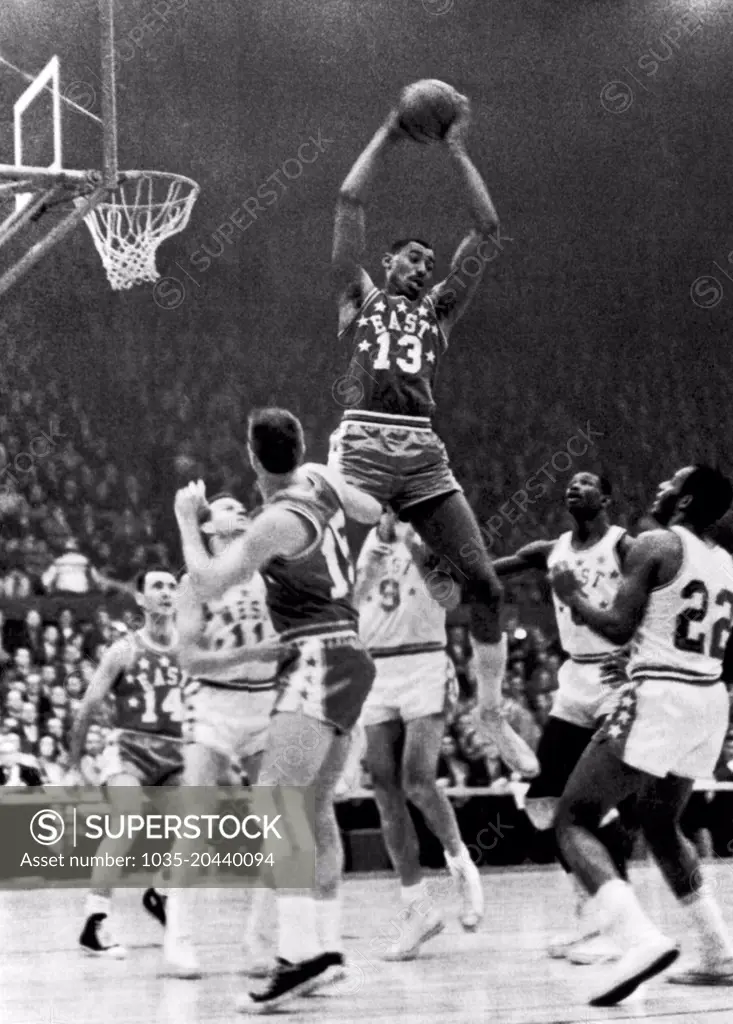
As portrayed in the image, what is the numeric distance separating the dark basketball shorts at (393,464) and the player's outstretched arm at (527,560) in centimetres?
96

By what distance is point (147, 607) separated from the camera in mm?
6418

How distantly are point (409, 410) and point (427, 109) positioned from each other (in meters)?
1.17

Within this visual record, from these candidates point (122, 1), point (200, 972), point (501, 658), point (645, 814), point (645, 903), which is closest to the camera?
point (645, 814)

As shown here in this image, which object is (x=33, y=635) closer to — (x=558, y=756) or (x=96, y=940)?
(x=96, y=940)

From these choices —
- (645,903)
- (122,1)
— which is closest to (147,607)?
(645,903)

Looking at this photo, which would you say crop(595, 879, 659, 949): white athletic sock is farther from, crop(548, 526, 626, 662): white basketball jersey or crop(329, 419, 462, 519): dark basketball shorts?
crop(548, 526, 626, 662): white basketball jersey

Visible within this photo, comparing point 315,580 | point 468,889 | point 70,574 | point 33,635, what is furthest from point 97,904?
point 70,574

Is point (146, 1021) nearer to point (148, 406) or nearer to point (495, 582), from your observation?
point (495, 582)

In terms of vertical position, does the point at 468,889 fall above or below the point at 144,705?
below

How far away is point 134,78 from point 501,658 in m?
10.2

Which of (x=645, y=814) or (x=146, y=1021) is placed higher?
(x=645, y=814)

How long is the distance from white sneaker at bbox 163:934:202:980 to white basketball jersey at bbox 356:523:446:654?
202 cm

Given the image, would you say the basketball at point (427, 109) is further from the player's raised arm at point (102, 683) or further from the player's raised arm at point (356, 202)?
the player's raised arm at point (102, 683)

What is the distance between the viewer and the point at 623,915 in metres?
4.34
